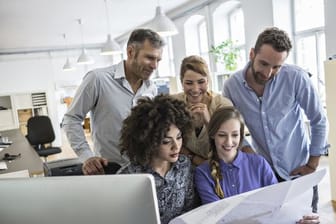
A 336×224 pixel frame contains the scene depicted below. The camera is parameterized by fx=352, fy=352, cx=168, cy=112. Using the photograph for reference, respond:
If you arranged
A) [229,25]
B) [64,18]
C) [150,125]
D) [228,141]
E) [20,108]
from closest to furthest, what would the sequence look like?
[150,125]
[228,141]
[229,25]
[64,18]
[20,108]

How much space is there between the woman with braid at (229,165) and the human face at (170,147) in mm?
149

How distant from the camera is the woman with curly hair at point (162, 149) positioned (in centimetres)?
142

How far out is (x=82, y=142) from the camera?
1905 millimetres

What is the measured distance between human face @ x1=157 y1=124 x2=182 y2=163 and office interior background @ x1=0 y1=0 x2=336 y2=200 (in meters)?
3.92

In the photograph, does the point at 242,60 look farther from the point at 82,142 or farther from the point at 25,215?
the point at 25,215

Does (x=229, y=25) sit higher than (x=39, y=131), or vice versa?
(x=229, y=25)

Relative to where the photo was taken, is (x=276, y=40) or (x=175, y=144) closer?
(x=175, y=144)

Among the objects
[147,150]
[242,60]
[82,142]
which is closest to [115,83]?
[82,142]

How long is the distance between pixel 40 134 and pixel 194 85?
473 cm

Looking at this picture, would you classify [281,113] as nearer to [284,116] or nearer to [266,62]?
[284,116]

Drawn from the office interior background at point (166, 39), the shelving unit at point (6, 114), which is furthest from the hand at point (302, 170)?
the shelving unit at point (6, 114)

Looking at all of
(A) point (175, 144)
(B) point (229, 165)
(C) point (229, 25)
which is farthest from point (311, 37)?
(A) point (175, 144)

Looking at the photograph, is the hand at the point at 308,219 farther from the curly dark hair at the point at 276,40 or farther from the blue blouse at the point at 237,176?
the curly dark hair at the point at 276,40

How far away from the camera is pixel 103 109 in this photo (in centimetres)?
193
